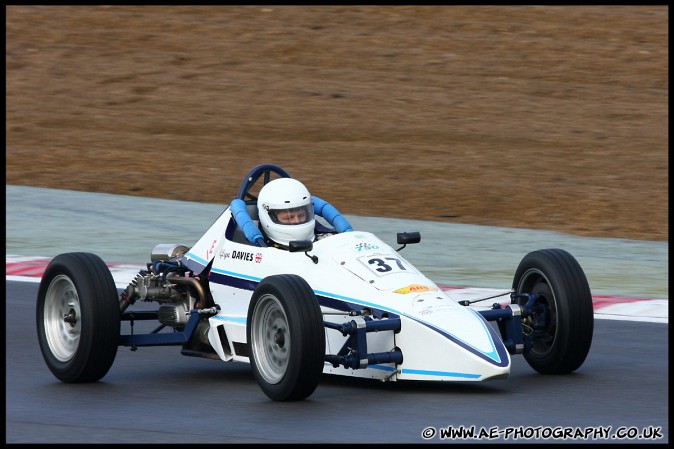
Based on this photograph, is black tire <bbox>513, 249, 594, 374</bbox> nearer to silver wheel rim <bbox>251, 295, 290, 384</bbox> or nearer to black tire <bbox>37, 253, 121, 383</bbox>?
silver wheel rim <bbox>251, 295, 290, 384</bbox>

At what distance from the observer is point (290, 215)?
33.2 feet

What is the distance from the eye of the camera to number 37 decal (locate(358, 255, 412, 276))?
9531mm

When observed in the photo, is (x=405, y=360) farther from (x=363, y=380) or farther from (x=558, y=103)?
(x=558, y=103)

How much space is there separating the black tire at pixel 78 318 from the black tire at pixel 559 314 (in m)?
2.87

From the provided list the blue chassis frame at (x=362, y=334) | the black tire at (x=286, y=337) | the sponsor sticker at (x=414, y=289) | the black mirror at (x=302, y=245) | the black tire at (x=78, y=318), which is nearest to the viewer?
the black tire at (x=286, y=337)

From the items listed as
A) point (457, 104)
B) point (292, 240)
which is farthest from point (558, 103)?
point (292, 240)

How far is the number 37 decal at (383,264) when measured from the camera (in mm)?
9531

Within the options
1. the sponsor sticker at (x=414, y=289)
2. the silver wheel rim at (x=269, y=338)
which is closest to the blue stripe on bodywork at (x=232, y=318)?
the silver wheel rim at (x=269, y=338)

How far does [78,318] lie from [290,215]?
66.0 inches

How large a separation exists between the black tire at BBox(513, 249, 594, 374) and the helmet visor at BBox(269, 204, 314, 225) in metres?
1.63

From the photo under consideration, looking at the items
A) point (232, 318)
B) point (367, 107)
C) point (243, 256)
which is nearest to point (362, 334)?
point (232, 318)

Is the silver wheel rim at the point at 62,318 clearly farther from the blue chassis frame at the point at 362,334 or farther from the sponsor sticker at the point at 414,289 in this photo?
the sponsor sticker at the point at 414,289


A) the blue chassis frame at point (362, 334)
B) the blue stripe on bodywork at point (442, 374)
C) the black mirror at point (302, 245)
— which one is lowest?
the blue stripe on bodywork at point (442, 374)

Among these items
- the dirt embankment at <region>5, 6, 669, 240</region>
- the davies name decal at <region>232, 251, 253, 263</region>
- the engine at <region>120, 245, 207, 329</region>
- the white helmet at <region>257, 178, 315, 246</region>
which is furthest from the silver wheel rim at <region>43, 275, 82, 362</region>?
the dirt embankment at <region>5, 6, 669, 240</region>
